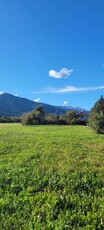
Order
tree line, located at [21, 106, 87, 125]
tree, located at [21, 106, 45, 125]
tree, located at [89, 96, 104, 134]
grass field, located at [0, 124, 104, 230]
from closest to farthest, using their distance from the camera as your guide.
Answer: grass field, located at [0, 124, 104, 230]
tree, located at [89, 96, 104, 134]
tree, located at [21, 106, 45, 125]
tree line, located at [21, 106, 87, 125]

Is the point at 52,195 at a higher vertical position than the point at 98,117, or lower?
lower

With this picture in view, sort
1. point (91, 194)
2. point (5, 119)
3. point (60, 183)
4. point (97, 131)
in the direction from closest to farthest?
1. point (91, 194)
2. point (60, 183)
3. point (97, 131)
4. point (5, 119)

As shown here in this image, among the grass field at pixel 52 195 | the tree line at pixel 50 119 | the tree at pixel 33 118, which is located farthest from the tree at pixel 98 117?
the tree at pixel 33 118

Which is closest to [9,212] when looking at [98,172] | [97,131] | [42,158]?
[98,172]

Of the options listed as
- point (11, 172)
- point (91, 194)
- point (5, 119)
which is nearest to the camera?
point (91, 194)

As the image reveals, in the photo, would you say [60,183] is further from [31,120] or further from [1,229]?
[31,120]

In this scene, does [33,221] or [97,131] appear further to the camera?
[97,131]

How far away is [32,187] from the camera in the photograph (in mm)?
9430

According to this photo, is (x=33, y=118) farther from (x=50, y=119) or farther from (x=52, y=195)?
(x=52, y=195)

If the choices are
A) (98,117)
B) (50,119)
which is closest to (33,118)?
(50,119)

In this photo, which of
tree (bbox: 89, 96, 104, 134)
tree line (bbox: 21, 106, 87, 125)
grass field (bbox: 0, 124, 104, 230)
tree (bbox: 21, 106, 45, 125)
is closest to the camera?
grass field (bbox: 0, 124, 104, 230)

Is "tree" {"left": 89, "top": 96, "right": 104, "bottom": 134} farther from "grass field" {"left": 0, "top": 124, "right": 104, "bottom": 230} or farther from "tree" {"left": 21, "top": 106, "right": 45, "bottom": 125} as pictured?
"tree" {"left": 21, "top": 106, "right": 45, "bottom": 125}

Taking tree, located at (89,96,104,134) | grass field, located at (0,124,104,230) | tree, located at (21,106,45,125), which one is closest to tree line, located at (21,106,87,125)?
tree, located at (21,106,45,125)

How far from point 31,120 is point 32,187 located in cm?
6459
